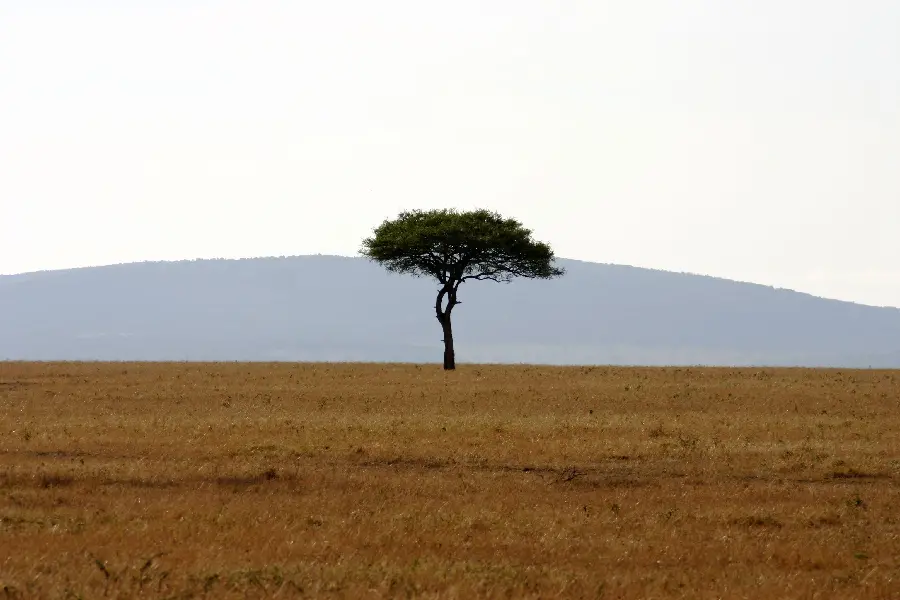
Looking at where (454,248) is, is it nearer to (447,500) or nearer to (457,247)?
(457,247)

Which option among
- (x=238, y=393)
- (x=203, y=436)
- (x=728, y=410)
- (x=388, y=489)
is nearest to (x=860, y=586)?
(x=388, y=489)

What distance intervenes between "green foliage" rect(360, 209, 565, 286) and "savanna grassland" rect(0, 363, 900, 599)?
3896 centimetres

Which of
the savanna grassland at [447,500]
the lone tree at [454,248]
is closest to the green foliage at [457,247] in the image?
the lone tree at [454,248]

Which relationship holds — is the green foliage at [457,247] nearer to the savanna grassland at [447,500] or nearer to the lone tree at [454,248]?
the lone tree at [454,248]

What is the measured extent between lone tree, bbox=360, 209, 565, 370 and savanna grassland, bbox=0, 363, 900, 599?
38891 mm

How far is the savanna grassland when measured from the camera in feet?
46.2

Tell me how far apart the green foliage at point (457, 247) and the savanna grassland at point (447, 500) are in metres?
39.0

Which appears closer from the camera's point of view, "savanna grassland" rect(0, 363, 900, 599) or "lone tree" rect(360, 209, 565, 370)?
"savanna grassland" rect(0, 363, 900, 599)

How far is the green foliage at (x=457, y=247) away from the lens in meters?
83.6

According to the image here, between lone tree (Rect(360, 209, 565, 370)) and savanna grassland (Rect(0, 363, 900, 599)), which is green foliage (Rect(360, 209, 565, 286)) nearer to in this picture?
lone tree (Rect(360, 209, 565, 370))

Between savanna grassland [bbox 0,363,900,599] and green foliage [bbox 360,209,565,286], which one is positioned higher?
green foliage [bbox 360,209,565,286]

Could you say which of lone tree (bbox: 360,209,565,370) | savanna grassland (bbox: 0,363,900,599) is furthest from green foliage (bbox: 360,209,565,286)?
savanna grassland (bbox: 0,363,900,599)

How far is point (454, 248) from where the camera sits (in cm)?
8412

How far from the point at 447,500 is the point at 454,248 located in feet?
209
